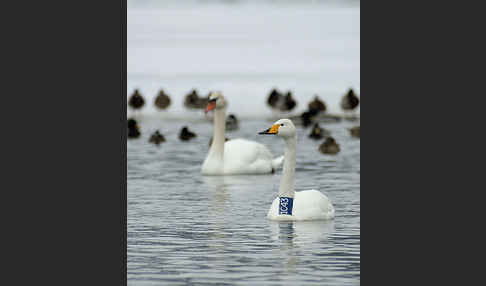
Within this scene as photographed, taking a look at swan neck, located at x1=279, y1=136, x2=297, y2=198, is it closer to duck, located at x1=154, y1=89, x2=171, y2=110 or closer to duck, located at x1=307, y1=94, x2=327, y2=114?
duck, located at x1=307, y1=94, x2=327, y2=114

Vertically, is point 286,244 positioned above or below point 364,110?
below

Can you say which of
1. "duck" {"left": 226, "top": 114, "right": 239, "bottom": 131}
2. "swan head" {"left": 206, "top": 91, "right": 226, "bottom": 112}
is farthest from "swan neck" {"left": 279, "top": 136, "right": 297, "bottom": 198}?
"duck" {"left": 226, "top": 114, "right": 239, "bottom": 131}

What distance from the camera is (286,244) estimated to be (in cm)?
1638

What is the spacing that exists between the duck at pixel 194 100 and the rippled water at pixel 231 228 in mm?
9381

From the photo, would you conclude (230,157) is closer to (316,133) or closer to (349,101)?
(316,133)

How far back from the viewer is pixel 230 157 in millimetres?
25547

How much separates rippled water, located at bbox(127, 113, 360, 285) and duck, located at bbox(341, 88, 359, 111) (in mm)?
7155

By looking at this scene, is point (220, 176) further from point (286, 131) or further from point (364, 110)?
point (364, 110)

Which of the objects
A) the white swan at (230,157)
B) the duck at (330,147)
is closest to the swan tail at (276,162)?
the white swan at (230,157)

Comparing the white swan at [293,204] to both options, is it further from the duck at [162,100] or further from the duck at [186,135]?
the duck at [162,100]

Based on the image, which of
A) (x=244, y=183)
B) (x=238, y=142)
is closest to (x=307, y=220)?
(x=244, y=183)

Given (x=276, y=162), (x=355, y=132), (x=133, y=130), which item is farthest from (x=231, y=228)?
(x=133, y=130)

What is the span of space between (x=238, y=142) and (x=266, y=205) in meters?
6.14

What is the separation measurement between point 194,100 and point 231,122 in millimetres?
3536
